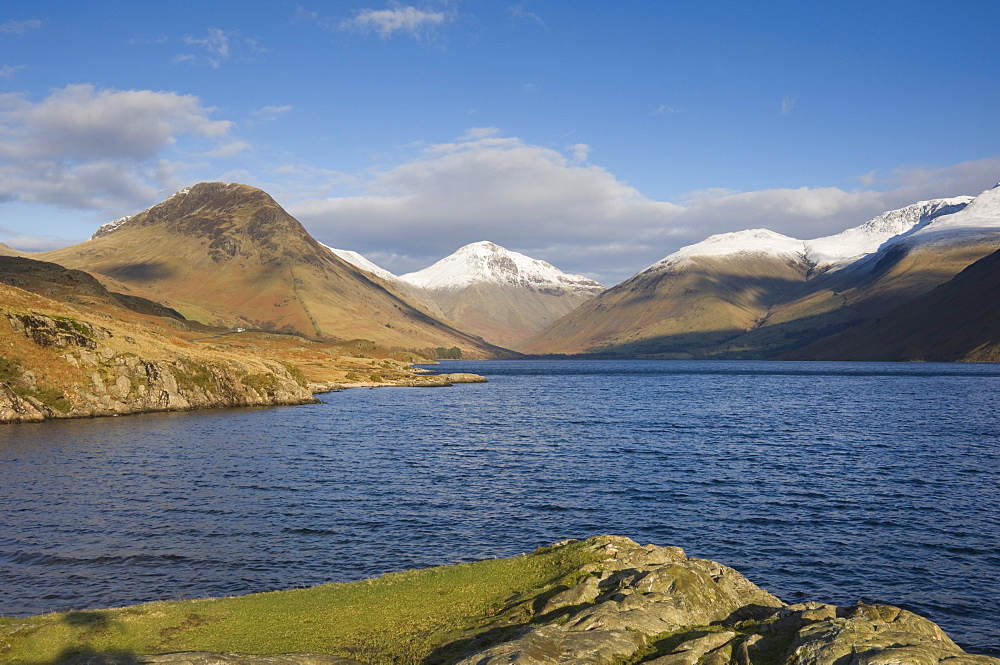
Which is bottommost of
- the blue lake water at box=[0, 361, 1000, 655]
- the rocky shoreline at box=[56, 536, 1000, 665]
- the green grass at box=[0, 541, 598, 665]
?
the blue lake water at box=[0, 361, 1000, 655]

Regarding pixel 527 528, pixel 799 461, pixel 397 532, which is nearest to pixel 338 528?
pixel 397 532

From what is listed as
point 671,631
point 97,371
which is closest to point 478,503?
point 671,631

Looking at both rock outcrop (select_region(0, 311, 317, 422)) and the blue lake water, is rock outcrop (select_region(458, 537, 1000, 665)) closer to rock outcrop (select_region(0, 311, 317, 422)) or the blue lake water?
the blue lake water

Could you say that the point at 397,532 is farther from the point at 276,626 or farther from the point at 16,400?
the point at 16,400

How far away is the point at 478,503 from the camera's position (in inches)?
1741

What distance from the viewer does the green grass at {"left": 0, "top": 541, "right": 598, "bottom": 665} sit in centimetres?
1733

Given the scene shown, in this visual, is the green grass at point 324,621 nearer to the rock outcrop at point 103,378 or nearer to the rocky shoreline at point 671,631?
the rocky shoreline at point 671,631

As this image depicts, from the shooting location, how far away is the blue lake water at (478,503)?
3016 cm

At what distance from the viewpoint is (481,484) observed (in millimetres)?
50781

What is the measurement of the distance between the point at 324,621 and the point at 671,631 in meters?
10.4

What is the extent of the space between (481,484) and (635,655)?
36.6 metres

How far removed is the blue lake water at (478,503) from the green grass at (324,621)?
320 inches

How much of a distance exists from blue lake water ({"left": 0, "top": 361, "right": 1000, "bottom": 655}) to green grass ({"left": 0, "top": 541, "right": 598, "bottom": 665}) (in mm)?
8124

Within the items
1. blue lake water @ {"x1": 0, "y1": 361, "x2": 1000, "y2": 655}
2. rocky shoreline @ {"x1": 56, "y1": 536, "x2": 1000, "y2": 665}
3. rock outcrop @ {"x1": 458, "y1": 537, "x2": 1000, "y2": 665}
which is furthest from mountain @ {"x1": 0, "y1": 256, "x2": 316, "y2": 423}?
rock outcrop @ {"x1": 458, "y1": 537, "x2": 1000, "y2": 665}
